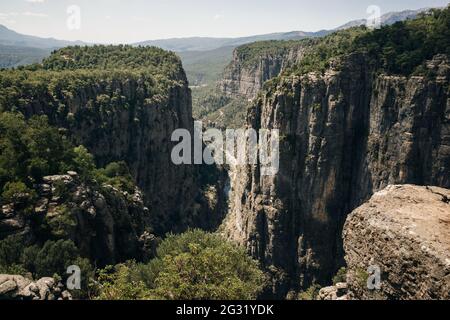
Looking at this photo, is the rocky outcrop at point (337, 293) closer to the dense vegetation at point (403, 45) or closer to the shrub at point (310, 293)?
the shrub at point (310, 293)

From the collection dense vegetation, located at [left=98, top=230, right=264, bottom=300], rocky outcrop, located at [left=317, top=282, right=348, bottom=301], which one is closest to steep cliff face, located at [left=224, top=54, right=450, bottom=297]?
rocky outcrop, located at [left=317, top=282, right=348, bottom=301]

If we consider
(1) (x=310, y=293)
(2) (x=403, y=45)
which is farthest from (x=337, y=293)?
(2) (x=403, y=45)

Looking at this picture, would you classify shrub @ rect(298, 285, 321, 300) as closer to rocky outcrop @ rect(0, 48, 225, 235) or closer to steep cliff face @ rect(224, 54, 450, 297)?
steep cliff face @ rect(224, 54, 450, 297)

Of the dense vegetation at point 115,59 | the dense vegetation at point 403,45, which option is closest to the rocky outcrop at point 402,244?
the dense vegetation at point 403,45

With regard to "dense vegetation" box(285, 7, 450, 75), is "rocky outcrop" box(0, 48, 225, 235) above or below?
below
